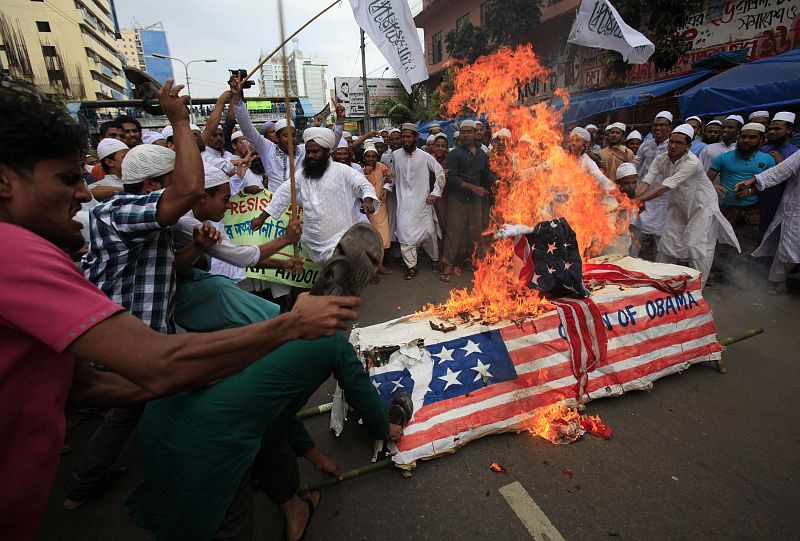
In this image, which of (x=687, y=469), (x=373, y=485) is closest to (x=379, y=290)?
(x=373, y=485)

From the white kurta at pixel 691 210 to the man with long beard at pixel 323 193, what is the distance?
4.32m

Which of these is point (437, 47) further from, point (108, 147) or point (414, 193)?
point (108, 147)

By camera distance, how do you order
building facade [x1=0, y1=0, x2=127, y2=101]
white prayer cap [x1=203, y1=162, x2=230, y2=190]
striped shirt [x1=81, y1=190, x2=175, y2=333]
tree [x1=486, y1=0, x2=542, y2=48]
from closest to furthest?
striped shirt [x1=81, y1=190, x2=175, y2=333]
white prayer cap [x1=203, y1=162, x2=230, y2=190]
tree [x1=486, y1=0, x2=542, y2=48]
building facade [x1=0, y1=0, x2=127, y2=101]

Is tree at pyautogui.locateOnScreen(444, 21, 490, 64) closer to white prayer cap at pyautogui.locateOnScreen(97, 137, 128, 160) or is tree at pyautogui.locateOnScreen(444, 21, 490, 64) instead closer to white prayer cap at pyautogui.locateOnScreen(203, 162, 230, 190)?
white prayer cap at pyautogui.locateOnScreen(97, 137, 128, 160)

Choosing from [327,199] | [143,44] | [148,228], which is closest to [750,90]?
[327,199]

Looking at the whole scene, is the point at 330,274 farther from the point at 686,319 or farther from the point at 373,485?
the point at 686,319

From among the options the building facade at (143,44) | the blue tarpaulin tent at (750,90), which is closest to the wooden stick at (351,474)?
the blue tarpaulin tent at (750,90)

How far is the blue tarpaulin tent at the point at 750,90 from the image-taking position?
24.4ft

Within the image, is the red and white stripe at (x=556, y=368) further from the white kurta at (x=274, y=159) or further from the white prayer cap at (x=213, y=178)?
the white kurta at (x=274, y=159)

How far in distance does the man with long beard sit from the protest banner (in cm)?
43

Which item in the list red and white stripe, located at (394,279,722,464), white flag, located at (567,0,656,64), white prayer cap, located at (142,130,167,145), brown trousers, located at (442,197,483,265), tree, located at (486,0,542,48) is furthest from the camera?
tree, located at (486,0,542,48)

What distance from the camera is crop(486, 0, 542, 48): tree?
1759cm

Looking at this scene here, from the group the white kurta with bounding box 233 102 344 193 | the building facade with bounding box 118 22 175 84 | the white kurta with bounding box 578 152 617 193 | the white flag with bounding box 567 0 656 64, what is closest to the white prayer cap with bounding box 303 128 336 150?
the white kurta with bounding box 233 102 344 193

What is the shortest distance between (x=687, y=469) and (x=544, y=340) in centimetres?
126
